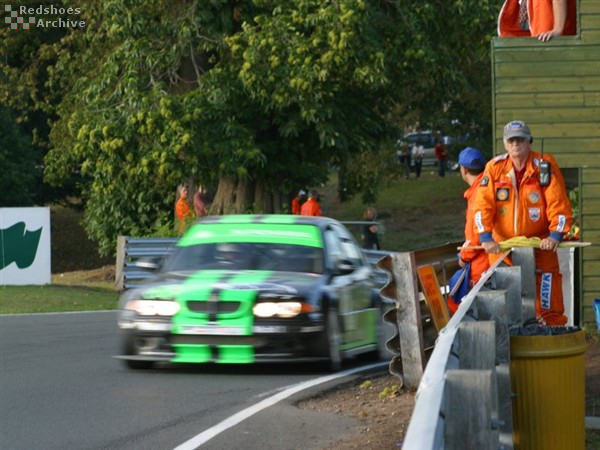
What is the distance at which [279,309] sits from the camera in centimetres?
1245

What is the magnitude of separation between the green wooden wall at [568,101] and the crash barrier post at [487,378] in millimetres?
7102

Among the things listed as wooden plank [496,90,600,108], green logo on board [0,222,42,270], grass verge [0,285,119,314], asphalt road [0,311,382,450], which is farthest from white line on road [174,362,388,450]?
green logo on board [0,222,42,270]

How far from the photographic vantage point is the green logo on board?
26.0m

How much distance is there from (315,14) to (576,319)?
40.7ft

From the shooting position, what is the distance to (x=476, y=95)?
53.7m

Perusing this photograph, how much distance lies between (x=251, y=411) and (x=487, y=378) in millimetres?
6359

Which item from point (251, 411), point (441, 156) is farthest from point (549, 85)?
point (441, 156)

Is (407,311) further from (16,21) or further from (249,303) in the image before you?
(16,21)

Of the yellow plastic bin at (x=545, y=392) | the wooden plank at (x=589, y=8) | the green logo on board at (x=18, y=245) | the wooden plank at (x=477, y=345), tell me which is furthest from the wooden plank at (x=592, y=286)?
the green logo on board at (x=18, y=245)

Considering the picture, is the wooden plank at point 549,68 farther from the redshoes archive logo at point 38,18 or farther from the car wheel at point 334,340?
the redshoes archive logo at point 38,18

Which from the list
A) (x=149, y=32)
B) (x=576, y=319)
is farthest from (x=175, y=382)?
(x=149, y=32)

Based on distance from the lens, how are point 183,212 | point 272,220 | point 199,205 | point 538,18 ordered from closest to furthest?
1. point 272,220
2. point 538,18
3. point 183,212
4. point 199,205

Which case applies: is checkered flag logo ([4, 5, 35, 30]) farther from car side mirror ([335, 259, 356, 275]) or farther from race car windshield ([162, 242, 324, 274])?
car side mirror ([335, 259, 356, 275])

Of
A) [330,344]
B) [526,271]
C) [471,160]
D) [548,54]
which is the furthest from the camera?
[548,54]
